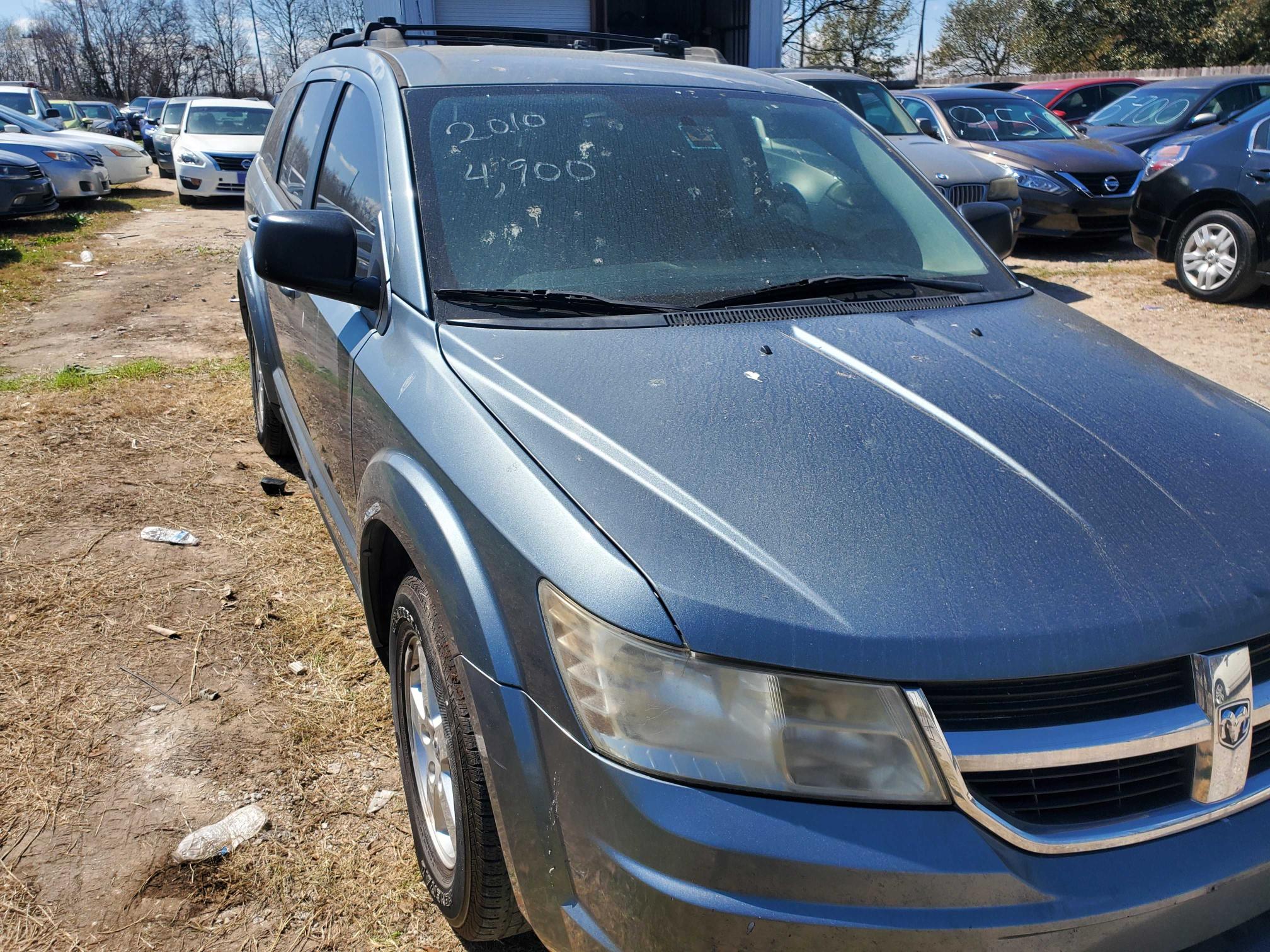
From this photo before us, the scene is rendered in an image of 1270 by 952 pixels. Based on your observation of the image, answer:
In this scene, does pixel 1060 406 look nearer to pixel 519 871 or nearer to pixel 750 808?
pixel 750 808

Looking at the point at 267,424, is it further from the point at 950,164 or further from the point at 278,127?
the point at 950,164

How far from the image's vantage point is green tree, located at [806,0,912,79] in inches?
1697

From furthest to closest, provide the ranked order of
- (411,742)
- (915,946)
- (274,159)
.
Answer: (274,159), (411,742), (915,946)

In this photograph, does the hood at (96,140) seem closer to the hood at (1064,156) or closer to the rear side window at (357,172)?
the hood at (1064,156)

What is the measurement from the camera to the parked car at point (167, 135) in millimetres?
23109

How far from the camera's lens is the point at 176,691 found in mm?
3148

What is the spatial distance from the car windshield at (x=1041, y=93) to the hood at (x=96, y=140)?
49.8 feet

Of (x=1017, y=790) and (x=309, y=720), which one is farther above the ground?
(x=1017, y=790)

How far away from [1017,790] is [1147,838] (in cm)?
21

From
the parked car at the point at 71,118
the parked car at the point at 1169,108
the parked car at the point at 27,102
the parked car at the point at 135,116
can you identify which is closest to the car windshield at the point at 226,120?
the parked car at the point at 27,102

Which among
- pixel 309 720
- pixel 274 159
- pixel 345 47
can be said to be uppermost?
pixel 345 47

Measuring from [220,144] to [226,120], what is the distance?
101 centimetres

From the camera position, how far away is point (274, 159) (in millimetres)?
4297

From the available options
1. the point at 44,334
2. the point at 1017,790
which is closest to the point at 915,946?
the point at 1017,790
